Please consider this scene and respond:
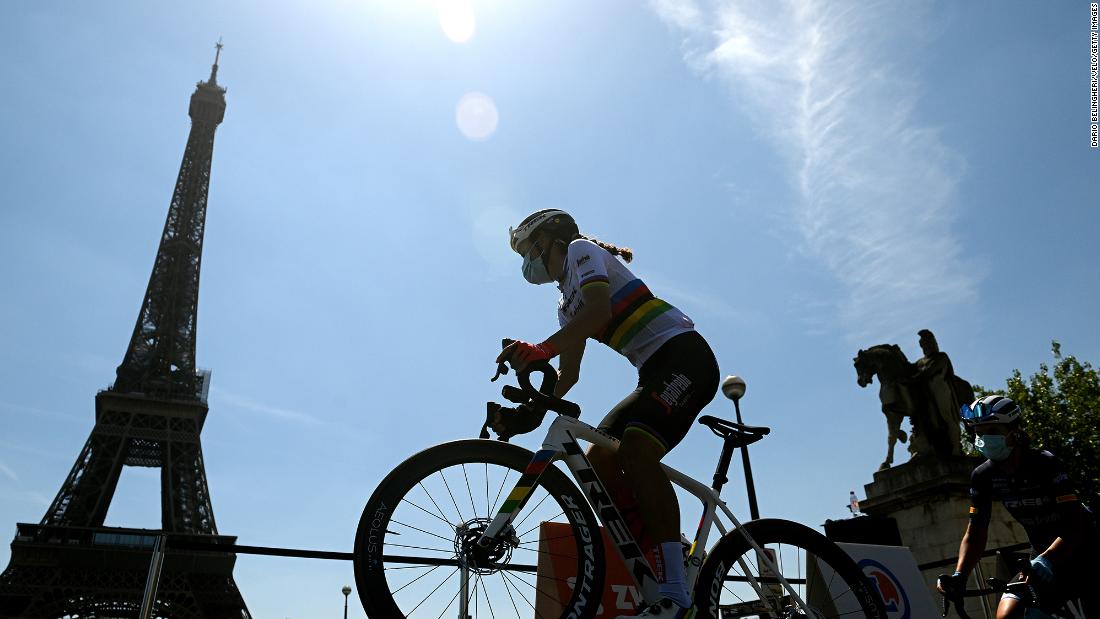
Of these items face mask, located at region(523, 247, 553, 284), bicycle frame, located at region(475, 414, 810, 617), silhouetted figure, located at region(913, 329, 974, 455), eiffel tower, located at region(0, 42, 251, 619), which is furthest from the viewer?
eiffel tower, located at region(0, 42, 251, 619)

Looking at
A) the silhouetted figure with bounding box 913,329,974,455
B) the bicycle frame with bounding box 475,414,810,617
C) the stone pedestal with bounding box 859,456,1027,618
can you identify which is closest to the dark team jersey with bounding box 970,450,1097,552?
the bicycle frame with bounding box 475,414,810,617

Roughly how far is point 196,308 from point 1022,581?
201 ft

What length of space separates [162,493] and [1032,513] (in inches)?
2013

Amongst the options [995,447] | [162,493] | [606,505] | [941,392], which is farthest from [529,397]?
[162,493]

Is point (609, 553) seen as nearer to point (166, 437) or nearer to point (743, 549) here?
point (743, 549)

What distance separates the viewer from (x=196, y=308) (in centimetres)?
→ 5612

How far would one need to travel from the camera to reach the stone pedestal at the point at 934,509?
11016 millimetres

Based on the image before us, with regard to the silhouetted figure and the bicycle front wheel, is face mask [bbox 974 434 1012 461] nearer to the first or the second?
the bicycle front wheel

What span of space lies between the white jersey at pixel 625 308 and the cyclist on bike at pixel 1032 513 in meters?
2.06

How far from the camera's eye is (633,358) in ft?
11.4

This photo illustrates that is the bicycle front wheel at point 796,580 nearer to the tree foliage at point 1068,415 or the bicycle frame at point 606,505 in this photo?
the bicycle frame at point 606,505

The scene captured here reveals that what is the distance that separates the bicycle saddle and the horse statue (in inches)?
425

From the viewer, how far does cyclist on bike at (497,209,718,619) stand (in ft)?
9.60

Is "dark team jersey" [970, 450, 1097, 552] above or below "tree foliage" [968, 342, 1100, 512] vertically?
below
